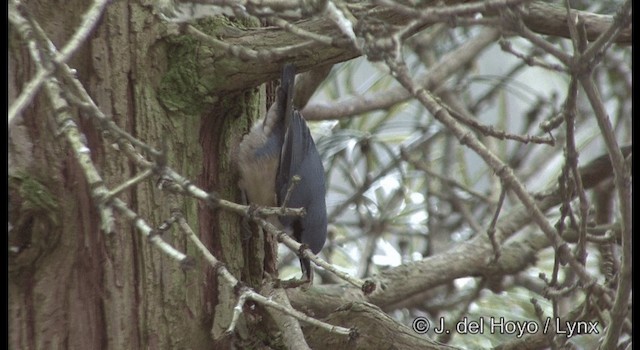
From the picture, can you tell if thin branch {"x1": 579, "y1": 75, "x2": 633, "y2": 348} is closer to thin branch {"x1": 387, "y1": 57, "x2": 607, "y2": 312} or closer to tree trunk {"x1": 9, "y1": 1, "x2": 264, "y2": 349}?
thin branch {"x1": 387, "y1": 57, "x2": 607, "y2": 312}

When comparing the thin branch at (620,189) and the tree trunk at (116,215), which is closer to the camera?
the thin branch at (620,189)

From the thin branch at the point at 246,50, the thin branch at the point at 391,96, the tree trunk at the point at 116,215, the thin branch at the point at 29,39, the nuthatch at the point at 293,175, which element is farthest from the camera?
the thin branch at the point at 391,96

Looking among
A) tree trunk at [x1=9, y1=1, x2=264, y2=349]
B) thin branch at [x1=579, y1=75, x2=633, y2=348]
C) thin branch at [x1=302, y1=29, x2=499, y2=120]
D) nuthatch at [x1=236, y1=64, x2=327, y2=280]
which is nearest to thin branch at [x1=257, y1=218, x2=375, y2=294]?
tree trunk at [x1=9, y1=1, x2=264, y2=349]

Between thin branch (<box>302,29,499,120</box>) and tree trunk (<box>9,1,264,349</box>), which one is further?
thin branch (<box>302,29,499,120</box>)

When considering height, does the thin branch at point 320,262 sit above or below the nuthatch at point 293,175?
below

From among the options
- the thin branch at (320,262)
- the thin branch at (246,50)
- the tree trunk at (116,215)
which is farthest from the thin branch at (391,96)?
the thin branch at (320,262)

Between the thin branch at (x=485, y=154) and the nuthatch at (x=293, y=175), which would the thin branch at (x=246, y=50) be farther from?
the nuthatch at (x=293, y=175)

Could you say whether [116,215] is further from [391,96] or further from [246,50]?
[391,96]

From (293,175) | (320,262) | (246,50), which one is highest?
(246,50)

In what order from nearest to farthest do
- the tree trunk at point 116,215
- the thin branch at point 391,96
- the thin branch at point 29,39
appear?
the thin branch at point 29,39 → the tree trunk at point 116,215 → the thin branch at point 391,96

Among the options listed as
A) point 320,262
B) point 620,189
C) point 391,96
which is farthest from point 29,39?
point 391,96

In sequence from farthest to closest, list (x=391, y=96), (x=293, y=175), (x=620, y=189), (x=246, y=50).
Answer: (x=391, y=96), (x=293, y=175), (x=246, y=50), (x=620, y=189)

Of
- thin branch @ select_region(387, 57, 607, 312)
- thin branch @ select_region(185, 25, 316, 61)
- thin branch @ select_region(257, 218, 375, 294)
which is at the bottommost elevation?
thin branch @ select_region(257, 218, 375, 294)

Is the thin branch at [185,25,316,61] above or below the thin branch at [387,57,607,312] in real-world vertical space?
above
